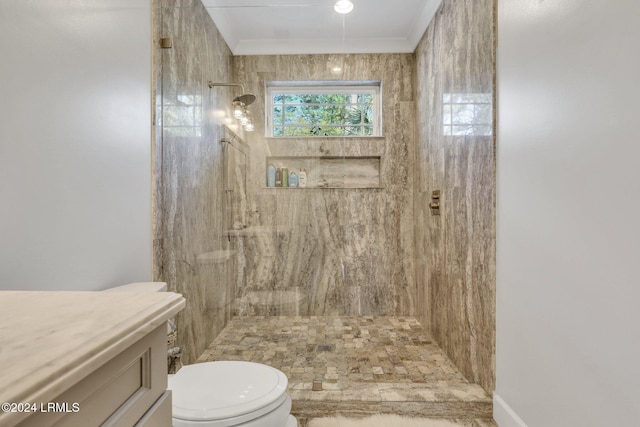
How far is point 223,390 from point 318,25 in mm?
2458

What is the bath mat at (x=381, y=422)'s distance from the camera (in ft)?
5.35

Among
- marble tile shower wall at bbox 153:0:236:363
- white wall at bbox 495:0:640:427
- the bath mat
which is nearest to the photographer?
white wall at bbox 495:0:640:427

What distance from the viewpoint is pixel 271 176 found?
2572mm

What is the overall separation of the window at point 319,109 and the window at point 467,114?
0.70 metres

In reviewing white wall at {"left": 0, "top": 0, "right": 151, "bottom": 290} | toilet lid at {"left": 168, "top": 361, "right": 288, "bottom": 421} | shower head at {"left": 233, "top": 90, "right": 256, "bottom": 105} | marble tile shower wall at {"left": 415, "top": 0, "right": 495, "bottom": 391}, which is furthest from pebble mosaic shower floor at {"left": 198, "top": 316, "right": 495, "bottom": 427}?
shower head at {"left": 233, "top": 90, "right": 256, "bottom": 105}

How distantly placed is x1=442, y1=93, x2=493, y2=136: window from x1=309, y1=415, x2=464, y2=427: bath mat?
139 centimetres

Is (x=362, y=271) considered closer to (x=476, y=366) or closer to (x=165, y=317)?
(x=476, y=366)

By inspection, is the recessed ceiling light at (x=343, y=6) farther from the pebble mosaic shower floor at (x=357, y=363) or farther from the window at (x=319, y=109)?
the pebble mosaic shower floor at (x=357, y=363)

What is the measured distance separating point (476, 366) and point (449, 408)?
268mm

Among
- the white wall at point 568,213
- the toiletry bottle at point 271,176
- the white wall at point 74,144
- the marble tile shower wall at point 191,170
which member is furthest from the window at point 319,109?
the white wall at point 568,213

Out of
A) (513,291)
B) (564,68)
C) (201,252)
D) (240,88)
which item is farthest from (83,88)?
(513,291)

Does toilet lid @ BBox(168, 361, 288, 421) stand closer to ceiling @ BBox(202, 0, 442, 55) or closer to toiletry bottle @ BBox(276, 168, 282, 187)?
toiletry bottle @ BBox(276, 168, 282, 187)

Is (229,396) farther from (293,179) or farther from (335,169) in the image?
(335,169)

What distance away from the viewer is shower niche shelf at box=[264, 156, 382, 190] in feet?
8.57
